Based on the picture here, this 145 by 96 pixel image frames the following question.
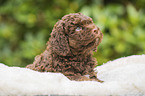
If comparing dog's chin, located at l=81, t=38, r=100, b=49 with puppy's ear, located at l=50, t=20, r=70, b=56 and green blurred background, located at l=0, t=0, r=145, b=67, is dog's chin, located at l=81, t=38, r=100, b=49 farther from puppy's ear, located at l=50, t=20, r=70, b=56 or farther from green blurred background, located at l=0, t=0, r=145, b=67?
green blurred background, located at l=0, t=0, r=145, b=67

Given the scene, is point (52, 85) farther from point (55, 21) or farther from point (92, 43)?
point (55, 21)

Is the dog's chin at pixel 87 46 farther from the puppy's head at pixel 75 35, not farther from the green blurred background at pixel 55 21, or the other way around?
the green blurred background at pixel 55 21

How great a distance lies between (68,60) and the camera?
3.74 ft

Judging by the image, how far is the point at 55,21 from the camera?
262 centimetres

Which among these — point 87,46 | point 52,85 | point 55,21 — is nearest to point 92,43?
point 87,46

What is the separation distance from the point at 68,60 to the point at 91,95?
0.31 metres

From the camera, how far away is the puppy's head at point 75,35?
105cm

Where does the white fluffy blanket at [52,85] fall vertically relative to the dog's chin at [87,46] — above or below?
below

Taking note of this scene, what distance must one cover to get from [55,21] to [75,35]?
1599 mm

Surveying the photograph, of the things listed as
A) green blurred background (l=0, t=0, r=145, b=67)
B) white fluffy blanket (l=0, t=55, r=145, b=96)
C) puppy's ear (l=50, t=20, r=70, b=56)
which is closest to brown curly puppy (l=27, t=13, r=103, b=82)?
puppy's ear (l=50, t=20, r=70, b=56)

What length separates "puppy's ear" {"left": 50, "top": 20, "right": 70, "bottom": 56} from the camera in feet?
3.60

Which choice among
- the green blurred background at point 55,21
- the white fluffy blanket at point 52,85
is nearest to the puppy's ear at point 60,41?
the white fluffy blanket at point 52,85

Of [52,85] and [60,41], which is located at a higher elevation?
[60,41]

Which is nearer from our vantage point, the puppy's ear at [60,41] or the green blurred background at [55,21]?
the puppy's ear at [60,41]
